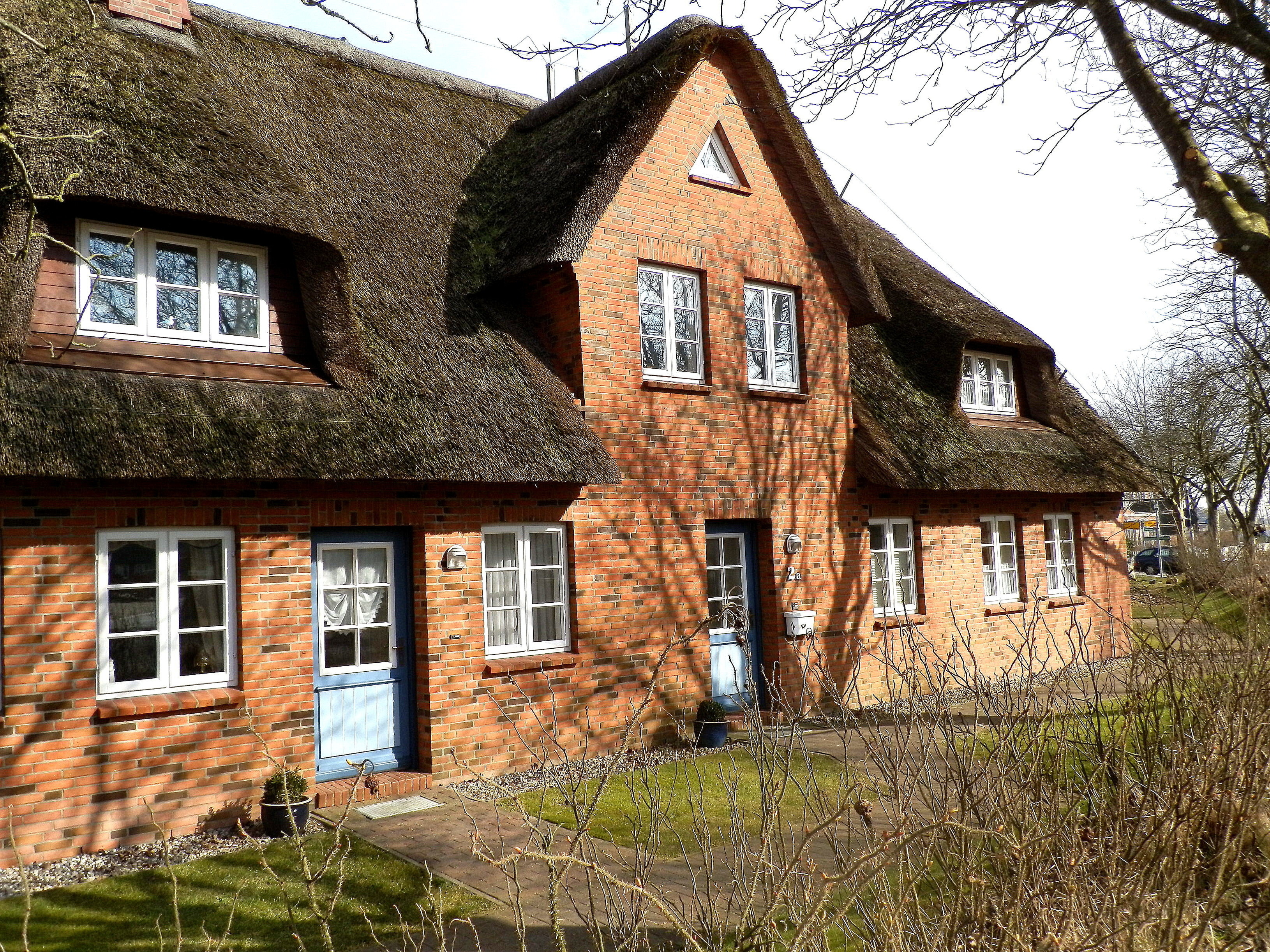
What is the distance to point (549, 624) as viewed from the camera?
9.49 m

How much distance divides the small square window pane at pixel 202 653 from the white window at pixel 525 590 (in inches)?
91.7

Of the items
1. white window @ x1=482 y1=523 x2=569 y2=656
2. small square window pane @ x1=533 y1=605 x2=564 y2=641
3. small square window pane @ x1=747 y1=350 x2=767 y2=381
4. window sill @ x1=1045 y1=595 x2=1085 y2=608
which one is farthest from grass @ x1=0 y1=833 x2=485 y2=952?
window sill @ x1=1045 y1=595 x2=1085 y2=608

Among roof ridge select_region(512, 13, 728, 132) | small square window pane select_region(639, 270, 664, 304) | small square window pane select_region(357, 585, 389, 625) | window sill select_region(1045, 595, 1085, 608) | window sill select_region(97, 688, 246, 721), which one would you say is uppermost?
roof ridge select_region(512, 13, 728, 132)

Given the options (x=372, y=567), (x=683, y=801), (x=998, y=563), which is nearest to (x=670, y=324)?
(x=372, y=567)

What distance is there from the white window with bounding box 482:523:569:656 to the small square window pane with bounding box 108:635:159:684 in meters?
2.81

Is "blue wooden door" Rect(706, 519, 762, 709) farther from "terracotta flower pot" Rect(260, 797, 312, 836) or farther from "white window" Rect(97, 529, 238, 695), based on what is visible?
"white window" Rect(97, 529, 238, 695)

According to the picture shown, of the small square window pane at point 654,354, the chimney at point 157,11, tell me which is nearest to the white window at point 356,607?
the small square window pane at point 654,354

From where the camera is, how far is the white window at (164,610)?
710cm

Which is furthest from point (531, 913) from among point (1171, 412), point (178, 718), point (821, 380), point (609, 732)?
point (1171, 412)

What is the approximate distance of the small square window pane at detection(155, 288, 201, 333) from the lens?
7.83 metres

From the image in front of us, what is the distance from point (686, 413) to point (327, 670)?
4547mm

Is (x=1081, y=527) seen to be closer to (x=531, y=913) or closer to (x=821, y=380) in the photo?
(x=821, y=380)

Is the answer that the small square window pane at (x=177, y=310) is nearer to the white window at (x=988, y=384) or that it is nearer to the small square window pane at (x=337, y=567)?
the small square window pane at (x=337, y=567)

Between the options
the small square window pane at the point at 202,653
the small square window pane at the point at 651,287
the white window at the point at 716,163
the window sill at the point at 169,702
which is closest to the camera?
the window sill at the point at 169,702
